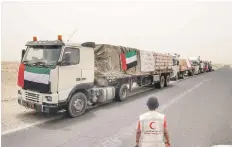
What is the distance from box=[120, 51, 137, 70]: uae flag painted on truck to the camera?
12.0m

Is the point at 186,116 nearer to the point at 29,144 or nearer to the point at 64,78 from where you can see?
the point at 64,78

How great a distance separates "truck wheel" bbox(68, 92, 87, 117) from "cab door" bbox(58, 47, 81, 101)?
0.38 meters

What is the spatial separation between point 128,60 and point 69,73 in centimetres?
559

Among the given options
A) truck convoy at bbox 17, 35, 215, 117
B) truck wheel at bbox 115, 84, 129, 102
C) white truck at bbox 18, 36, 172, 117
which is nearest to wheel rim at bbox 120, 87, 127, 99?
truck wheel at bbox 115, 84, 129, 102

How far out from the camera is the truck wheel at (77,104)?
25.2ft

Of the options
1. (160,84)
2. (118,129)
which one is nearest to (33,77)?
(118,129)

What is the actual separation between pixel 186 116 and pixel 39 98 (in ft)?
17.4

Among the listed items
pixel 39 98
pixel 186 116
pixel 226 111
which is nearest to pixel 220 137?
pixel 186 116

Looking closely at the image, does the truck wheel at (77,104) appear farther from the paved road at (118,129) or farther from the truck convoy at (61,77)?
the paved road at (118,129)

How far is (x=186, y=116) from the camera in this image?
8.19 metres

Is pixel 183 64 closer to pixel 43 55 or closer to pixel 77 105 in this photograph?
pixel 77 105

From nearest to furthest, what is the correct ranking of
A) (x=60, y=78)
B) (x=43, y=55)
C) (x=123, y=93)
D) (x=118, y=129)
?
(x=118, y=129) < (x=60, y=78) < (x=43, y=55) < (x=123, y=93)

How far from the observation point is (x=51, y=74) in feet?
22.9

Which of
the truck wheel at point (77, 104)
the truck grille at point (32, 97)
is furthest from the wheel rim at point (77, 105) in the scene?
the truck grille at point (32, 97)
